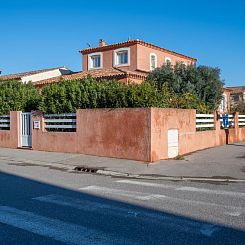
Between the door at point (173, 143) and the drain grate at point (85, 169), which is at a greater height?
the door at point (173, 143)

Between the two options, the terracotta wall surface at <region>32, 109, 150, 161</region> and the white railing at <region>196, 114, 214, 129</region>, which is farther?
the white railing at <region>196, 114, 214, 129</region>

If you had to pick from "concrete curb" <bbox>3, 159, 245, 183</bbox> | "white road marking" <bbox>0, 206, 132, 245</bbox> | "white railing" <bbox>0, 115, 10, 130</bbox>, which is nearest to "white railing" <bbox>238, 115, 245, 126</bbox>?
"concrete curb" <bbox>3, 159, 245, 183</bbox>

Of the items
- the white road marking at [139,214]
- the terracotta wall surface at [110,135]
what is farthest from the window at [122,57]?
the white road marking at [139,214]

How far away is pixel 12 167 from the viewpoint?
484 inches

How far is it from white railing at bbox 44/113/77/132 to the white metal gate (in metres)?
1.33

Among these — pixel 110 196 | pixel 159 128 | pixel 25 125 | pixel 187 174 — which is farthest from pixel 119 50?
pixel 110 196

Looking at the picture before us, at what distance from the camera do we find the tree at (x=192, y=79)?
23.8 m

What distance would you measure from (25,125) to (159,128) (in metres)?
7.67

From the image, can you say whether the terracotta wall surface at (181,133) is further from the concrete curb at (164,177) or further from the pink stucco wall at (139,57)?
the pink stucco wall at (139,57)

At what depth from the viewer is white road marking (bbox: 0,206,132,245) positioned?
4.81 m

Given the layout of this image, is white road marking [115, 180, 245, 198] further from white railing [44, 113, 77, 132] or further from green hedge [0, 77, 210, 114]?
white railing [44, 113, 77, 132]

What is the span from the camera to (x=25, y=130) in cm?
1742

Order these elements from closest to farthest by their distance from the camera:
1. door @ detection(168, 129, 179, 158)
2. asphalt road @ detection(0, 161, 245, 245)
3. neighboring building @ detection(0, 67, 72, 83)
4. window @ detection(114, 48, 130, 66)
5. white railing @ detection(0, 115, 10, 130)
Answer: asphalt road @ detection(0, 161, 245, 245)
door @ detection(168, 129, 179, 158)
white railing @ detection(0, 115, 10, 130)
window @ detection(114, 48, 130, 66)
neighboring building @ detection(0, 67, 72, 83)

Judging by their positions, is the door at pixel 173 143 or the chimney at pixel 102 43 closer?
the door at pixel 173 143
